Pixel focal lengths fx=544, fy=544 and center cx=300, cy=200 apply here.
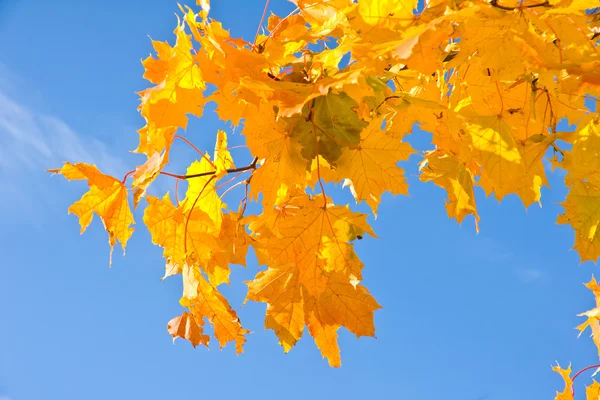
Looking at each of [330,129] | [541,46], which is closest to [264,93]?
[330,129]

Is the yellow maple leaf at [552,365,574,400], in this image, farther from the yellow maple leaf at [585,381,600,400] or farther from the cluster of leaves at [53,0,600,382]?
the cluster of leaves at [53,0,600,382]

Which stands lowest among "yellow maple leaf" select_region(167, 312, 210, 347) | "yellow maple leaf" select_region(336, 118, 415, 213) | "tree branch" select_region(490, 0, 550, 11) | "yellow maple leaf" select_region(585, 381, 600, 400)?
"yellow maple leaf" select_region(167, 312, 210, 347)

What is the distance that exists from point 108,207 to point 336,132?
0.70 metres

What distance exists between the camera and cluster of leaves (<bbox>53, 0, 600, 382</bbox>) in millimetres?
1089

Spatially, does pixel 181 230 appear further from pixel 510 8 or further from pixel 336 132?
pixel 510 8

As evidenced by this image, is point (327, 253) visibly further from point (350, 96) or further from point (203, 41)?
point (203, 41)

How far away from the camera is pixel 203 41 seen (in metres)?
1.21

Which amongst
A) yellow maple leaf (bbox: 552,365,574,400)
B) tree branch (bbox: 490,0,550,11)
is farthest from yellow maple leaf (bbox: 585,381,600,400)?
tree branch (bbox: 490,0,550,11)

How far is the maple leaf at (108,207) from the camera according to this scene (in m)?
1.50

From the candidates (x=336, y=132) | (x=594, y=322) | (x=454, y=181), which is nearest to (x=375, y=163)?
(x=336, y=132)

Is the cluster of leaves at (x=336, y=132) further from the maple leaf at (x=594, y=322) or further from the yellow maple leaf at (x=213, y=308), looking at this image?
the maple leaf at (x=594, y=322)

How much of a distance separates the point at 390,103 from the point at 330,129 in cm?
25

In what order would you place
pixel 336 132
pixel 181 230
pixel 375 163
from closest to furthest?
pixel 336 132 → pixel 375 163 → pixel 181 230

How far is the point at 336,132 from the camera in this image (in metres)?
1.24
